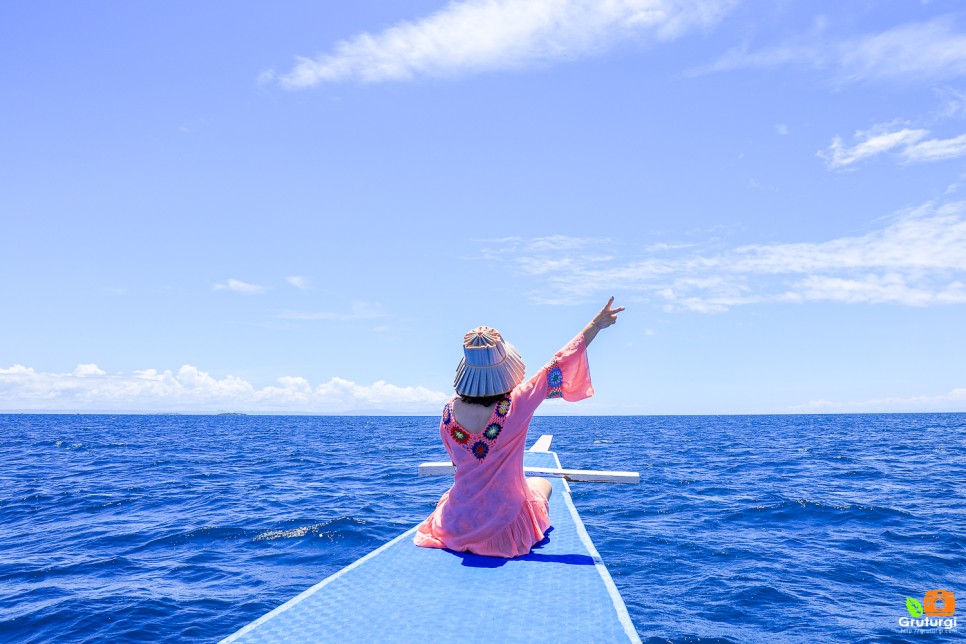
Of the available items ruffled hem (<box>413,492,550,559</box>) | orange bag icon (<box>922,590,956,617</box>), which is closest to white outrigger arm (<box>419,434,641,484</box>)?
ruffled hem (<box>413,492,550,559</box>)

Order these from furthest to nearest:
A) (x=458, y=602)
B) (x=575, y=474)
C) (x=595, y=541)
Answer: (x=595, y=541), (x=575, y=474), (x=458, y=602)

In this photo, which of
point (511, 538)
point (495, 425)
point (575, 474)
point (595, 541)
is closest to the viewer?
point (495, 425)

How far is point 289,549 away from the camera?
745 centimetres

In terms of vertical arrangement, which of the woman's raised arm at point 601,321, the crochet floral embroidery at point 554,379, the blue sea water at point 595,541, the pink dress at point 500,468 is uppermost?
the woman's raised arm at point 601,321

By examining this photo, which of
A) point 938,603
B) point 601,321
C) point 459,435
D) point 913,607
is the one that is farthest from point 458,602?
point 938,603

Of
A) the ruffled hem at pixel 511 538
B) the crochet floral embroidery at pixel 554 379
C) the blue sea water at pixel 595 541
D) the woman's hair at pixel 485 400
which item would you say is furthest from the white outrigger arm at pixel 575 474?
the crochet floral embroidery at pixel 554 379

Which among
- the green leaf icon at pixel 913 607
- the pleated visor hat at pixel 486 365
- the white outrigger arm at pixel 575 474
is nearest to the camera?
the pleated visor hat at pixel 486 365

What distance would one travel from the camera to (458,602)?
10.2 feet

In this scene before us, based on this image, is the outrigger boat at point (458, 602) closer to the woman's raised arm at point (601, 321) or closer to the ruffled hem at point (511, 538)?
the ruffled hem at point (511, 538)

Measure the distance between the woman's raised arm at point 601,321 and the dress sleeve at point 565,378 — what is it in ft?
0.26

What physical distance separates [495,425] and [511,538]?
35.5 inches

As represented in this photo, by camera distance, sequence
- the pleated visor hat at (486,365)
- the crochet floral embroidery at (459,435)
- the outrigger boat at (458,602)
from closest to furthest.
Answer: the outrigger boat at (458,602) → the pleated visor hat at (486,365) → the crochet floral embroidery at (459,435)

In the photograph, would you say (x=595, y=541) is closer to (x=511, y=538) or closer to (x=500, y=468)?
(x=511, y=538)

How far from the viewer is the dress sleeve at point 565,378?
3.72 m
